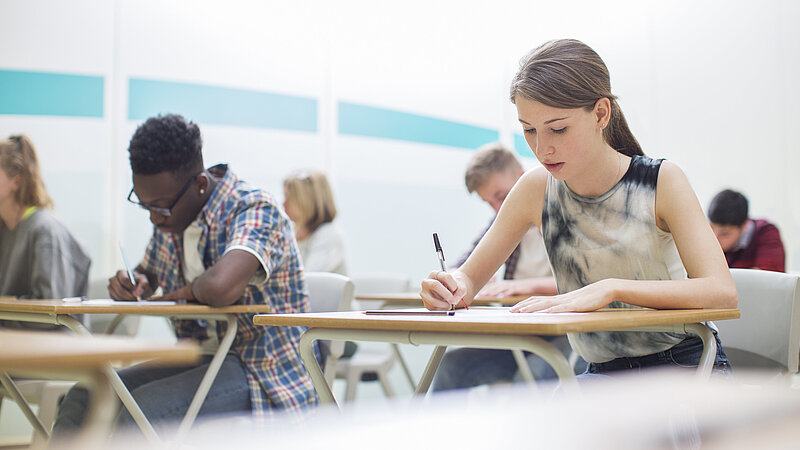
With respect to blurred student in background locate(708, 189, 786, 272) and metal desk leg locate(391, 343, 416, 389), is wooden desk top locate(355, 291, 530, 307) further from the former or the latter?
blurred student in background locate(708, 189, 786, 272)

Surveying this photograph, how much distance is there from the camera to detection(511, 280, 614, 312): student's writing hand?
1.21m

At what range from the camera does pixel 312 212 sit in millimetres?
3857

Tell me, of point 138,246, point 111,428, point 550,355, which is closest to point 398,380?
point 138,246

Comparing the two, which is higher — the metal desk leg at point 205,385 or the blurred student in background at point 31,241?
the blurred student in background at point 31,241

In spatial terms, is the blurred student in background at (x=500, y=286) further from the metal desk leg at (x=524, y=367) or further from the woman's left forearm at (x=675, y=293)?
the woman's left forearm at (x=675, y=293)

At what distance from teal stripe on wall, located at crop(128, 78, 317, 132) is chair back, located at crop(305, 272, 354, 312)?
1.93 meters

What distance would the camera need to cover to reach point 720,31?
5.41m

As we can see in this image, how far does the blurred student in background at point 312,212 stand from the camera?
374 centimetres

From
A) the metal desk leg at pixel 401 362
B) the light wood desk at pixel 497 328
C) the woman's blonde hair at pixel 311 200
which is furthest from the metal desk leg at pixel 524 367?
the woman's blonde hair at pixel 311 200

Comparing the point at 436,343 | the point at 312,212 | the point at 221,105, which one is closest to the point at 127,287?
the point at 436,343

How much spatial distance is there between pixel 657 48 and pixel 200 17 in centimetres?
348

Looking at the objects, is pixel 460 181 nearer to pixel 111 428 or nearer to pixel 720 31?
pixel 720 31

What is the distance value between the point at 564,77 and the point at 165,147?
3.69 ft

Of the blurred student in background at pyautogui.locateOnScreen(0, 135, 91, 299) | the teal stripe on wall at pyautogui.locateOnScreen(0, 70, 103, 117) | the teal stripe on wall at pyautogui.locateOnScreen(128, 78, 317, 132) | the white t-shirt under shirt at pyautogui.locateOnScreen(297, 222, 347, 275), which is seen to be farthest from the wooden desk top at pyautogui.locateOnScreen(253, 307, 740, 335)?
the teal stripe on wall at pyautogui.locateOnScreen(0, 70, 103, 117)
